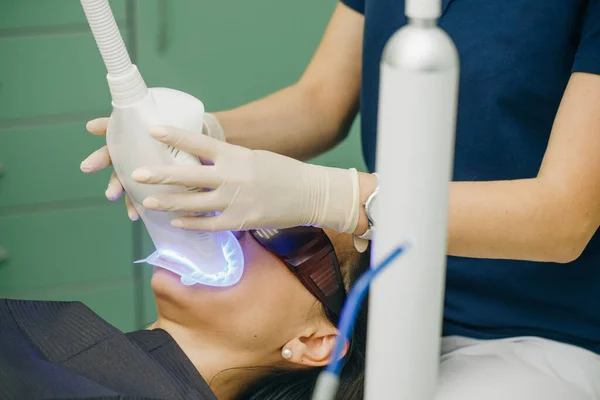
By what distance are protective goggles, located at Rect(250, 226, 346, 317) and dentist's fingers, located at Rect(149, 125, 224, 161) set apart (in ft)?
0.92

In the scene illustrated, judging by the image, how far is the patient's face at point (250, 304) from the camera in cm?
147

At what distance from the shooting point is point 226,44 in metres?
2.42

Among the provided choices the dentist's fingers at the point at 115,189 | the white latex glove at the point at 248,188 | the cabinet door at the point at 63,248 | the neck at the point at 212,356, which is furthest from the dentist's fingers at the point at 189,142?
the cabinet door at the point at 63,248

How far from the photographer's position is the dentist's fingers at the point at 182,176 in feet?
3.89

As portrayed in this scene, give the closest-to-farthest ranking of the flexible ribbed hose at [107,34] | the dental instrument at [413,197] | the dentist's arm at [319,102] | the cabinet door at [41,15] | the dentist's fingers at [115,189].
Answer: the dental instrument at [413,197] → the flexible ribbed hose at [107,34] → the dentist's fingers at [115,189] → the dentist's arm at [319,102] → the cabinet door at [41,15]

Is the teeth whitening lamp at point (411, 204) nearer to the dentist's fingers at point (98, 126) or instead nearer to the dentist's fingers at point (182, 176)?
the dentist's fingers at point (182, 176)

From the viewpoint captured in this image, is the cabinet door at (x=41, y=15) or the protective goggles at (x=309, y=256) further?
the cabinet door at (x=41, y=15)

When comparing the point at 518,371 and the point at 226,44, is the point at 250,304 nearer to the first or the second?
the point at 518,371

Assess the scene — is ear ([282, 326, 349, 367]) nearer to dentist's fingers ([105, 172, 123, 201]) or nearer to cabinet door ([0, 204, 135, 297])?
dentist's fingers ([105, 172, 123, 201])

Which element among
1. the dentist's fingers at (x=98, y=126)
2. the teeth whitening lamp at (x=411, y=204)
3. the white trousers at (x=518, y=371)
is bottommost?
the white trousers at (x=518, y=371)

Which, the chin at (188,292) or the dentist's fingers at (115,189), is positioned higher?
the dentist's fingers at (115,189)

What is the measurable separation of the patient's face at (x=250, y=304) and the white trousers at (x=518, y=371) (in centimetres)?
27

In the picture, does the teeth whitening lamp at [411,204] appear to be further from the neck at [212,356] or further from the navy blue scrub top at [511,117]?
the neck at [212,356]

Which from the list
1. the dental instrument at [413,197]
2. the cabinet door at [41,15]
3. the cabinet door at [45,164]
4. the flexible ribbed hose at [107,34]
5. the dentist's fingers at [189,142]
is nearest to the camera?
the dental instrument at [413,197]
